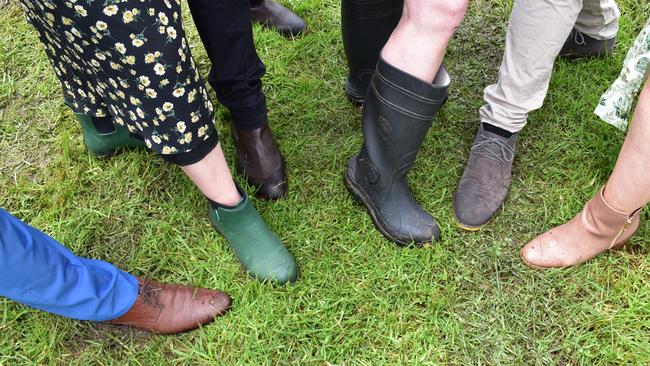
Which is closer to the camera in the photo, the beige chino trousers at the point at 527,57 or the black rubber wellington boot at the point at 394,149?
the black rubber wellington boot at the point at 394,149

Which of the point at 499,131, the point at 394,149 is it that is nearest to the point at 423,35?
the point at 394,149

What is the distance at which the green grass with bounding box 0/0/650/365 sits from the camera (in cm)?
149

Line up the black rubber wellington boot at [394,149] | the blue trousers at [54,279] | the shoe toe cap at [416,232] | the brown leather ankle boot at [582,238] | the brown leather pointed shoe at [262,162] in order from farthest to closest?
1. the brown leather pointed shoe at [262,162]
2. the shoe toe cap at [416,232]
3. the brown leather ankle boot at [582,238]
4. the black rubber wellington boot at [394,149]
5. the blue trousers at [54,279]

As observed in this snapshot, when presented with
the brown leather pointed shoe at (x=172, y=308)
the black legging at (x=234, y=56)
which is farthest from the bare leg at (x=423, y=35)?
the brown leather pointed shoe at (x=172, y=308)

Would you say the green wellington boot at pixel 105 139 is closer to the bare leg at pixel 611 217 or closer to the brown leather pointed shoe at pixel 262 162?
the brown leather pointed shoe at pixel 262 162

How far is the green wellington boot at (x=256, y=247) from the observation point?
5.18ft

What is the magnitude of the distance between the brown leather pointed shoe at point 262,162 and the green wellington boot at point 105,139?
376mm

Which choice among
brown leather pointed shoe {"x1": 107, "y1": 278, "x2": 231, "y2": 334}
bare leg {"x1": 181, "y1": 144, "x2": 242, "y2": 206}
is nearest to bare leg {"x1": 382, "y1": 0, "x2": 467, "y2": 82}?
bare leg {"x1": 181, "y1": 144, "x2": 242, "y2": 206}

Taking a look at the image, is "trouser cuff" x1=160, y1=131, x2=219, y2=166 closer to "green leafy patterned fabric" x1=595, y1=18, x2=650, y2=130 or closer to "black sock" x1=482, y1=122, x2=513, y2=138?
"black sock" x1=482, y1=122, x2=513, y2=138

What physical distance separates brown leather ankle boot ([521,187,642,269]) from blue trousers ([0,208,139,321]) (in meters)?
1.14

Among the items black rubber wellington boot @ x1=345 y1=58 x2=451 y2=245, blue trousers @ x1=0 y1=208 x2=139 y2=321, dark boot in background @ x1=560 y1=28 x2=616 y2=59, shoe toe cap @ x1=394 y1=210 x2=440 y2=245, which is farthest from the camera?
dark boot in background @ x1=560 y1=28 x2=616 y2=59

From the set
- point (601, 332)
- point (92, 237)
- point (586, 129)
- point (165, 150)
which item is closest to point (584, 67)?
point (586, 129)

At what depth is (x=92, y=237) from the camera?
174cm

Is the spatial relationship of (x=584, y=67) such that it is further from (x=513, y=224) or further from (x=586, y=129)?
(x=513, y=224)
